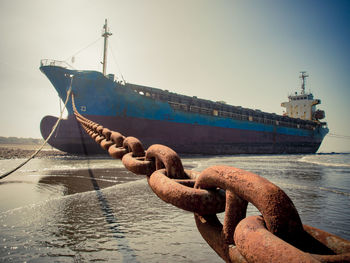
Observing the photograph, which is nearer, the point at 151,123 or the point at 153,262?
the point at 153,262

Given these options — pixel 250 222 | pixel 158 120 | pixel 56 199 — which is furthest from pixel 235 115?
pixel 250 222

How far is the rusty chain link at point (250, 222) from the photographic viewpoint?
1.51 ft

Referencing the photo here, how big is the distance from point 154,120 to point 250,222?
14656 mm

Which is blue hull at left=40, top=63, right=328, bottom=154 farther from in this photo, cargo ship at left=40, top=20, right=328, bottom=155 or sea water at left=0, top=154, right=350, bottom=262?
sea water at left=0, top=154, right=350, bottom=262

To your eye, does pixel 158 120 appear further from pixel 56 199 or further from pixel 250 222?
pixel 250 222

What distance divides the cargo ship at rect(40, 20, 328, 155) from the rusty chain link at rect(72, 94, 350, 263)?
13.1m

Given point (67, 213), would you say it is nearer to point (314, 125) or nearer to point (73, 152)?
point (73, 152)

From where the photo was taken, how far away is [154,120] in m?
15.0

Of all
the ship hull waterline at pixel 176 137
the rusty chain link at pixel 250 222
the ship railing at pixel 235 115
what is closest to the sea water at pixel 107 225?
the rusty chain link at pixel 250 222

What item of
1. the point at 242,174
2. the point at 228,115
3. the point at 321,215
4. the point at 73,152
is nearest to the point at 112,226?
the point at 242,174

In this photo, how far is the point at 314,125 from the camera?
29438 mm

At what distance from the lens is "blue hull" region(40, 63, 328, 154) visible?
43.2ft

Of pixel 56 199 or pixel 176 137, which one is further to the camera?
pixel 176 137

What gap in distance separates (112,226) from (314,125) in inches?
1355
